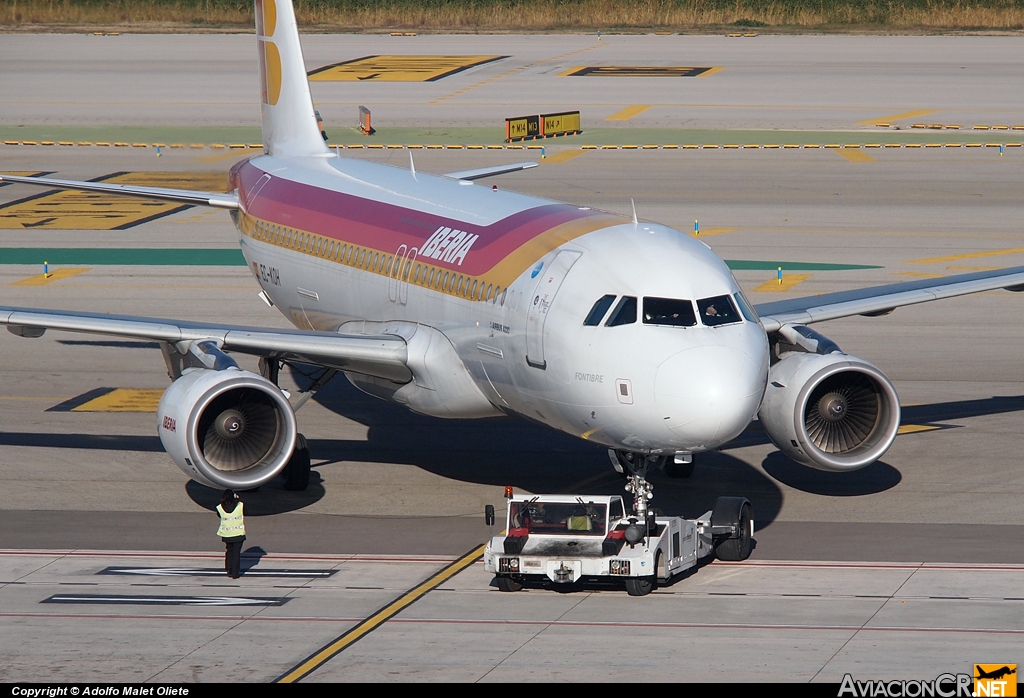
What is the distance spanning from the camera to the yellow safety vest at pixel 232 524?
22.2 metres

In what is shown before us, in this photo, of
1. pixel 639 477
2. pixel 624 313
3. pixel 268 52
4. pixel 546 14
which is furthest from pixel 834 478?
pixel 546 14

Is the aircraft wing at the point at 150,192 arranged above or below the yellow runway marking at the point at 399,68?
above

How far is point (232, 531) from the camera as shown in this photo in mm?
22234

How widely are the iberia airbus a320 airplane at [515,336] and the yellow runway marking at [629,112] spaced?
4229 centimetres

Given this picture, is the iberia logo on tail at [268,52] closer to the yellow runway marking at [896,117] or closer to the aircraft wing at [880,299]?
the aircraft wing at [880,299]

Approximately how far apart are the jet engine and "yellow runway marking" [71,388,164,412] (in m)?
14.2

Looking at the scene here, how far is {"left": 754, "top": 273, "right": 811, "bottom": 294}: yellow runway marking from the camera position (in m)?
43.0

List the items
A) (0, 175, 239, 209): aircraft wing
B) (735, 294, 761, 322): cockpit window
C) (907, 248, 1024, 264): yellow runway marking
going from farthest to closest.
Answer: (907, 248, 1024, 264): yellow runway marking, (0, 175, 239, 209): aircraft wing, (735, 294, 761, 322): cockpit window

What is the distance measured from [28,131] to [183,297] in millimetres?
35303

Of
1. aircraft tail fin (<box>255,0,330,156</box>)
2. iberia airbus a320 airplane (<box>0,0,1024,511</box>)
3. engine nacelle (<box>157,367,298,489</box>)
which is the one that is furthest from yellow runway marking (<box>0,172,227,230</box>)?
engine nacelle (<box>157,367,298,489</box>)

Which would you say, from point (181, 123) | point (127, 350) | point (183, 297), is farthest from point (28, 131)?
point (127, 350)

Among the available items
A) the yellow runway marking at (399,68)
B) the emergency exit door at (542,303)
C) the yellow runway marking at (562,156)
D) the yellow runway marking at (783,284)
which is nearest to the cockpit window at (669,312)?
the emergency exit door at (542,303)

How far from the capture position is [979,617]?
66.5ft

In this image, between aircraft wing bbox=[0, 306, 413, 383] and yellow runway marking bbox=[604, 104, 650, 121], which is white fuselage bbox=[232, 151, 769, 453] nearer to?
aircraft wing bbox=[0, 306, 413, 383]
